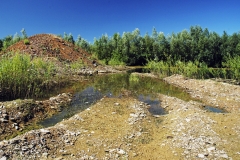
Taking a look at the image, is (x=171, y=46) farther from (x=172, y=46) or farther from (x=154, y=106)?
(x=154, y=106)

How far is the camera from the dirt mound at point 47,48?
37037 millimetres

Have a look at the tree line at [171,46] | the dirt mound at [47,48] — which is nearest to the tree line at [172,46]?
the tree line at [171,46]

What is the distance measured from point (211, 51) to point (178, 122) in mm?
60246

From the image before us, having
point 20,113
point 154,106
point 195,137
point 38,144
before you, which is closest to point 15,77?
point 20,113

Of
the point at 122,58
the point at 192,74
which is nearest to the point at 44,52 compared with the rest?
the point at 192,74

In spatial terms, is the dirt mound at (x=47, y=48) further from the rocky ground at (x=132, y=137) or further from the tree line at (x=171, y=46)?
the rocky ground at (x=132, y=137)

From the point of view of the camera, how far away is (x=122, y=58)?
65.3 metres

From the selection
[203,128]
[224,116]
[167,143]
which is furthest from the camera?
[224,116]

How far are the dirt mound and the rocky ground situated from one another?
2726 cm

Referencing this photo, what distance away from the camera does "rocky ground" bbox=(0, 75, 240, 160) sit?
7.79 metres

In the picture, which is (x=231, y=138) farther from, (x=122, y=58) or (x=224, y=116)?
(x=122, y=58)

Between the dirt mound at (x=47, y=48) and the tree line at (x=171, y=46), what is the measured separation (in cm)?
2087

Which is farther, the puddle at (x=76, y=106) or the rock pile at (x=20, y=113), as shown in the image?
the puddle at (x=76, y=106)

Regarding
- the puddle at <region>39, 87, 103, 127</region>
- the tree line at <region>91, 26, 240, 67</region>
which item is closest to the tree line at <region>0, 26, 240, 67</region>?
the tree line at <region>91, 26, 240, 67</region>
